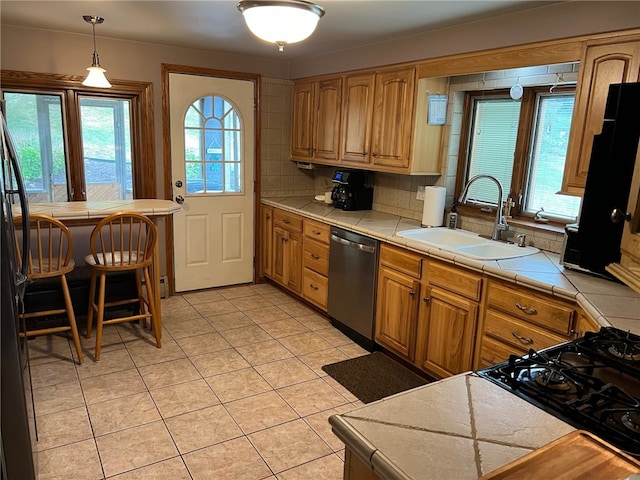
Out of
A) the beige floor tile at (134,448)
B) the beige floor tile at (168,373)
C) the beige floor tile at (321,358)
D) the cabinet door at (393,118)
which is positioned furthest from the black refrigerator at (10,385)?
the cabinet door at (393,118)

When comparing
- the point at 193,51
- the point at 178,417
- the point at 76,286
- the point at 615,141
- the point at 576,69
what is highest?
the point at 193,51

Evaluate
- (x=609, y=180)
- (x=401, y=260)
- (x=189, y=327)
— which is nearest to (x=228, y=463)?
(x=401, y=260)

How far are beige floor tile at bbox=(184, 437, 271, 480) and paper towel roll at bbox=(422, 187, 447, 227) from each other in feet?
6.68

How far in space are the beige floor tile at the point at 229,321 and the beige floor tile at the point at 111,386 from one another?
91cm

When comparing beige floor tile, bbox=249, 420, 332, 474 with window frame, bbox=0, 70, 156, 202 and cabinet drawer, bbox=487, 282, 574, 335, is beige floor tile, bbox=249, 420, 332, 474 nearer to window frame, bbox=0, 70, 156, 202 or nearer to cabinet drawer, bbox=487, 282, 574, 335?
cabinet drawer, bbox=487, 282, 574, 335

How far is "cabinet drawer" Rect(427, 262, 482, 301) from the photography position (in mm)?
2633

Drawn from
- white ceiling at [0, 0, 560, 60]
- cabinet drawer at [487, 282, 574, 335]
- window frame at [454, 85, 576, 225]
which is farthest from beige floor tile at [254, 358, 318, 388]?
white ceiling at [0, 0, 560, 60]

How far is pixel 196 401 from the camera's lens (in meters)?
2.77

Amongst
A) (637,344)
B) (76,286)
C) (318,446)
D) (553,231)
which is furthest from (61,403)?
(553,231)

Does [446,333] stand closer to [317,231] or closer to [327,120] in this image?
[317,231]

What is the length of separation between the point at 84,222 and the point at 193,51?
1953mm

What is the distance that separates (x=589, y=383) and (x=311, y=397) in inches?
74.4

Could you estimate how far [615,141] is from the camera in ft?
6.23

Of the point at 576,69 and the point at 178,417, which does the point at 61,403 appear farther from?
the point at 576,69
